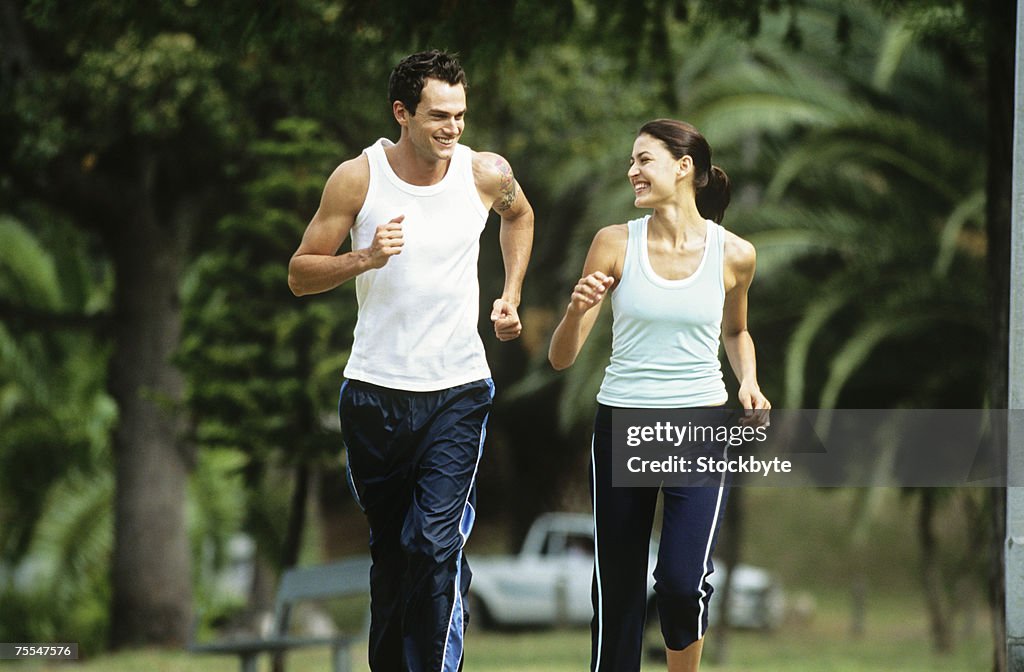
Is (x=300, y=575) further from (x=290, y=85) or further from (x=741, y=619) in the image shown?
(x=741, y=619)

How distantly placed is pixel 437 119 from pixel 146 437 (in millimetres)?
9288

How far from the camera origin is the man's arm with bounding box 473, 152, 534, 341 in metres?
5.22

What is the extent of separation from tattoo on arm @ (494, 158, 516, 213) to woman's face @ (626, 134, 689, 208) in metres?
0.44

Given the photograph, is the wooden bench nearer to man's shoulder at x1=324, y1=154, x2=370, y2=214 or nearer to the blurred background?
the blurred background

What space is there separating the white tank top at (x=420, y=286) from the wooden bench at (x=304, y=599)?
2937 mm

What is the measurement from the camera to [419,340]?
205 inches

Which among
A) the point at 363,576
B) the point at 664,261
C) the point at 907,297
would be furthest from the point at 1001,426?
the point at 907,297

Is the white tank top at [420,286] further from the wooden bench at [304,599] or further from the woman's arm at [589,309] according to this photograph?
the wooden bench at [304,599]

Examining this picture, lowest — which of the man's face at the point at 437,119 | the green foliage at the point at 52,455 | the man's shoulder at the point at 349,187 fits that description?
the green foliage at the point at 52,455

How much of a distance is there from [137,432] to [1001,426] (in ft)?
28.5

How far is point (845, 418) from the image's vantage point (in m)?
14.6

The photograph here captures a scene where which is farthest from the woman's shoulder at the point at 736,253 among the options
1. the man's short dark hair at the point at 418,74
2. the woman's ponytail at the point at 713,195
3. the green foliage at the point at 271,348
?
the green foliage at the point at 271,348

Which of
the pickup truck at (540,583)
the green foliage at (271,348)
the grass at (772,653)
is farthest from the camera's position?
the pickup truck at (540,583)

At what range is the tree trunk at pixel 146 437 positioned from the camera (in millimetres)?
13633
